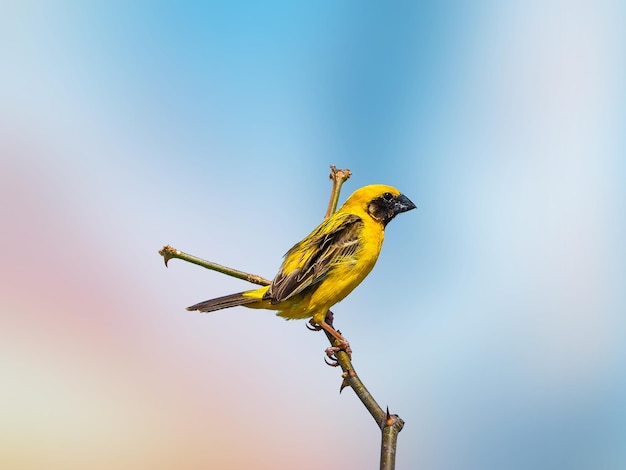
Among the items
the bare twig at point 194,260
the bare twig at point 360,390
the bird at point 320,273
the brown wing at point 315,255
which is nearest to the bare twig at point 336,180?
the bird at point 320,273

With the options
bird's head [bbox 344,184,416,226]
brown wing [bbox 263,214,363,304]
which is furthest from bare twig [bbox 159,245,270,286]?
bird's head [bbox 344,184,416,226]

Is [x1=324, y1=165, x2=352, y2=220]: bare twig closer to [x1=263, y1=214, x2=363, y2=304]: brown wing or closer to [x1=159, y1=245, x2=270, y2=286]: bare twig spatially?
[x1=263, y1=214, x2=363, y2=304]: brown wing

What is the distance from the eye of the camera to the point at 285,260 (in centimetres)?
503

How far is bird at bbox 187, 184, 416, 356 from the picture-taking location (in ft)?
15.5

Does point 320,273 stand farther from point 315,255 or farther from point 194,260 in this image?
point 194,260

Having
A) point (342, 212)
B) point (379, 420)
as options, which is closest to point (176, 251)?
point (379, 420)

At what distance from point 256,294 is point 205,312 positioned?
0.52 meters

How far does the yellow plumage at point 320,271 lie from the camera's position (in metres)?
4.73

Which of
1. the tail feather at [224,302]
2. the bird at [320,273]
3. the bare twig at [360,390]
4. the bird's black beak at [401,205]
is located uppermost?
the bird's black beak at [401,205]

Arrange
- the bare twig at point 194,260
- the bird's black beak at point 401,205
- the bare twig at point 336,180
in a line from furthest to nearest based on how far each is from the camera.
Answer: the bird's black beak at point 401,205 < the bare twig at point 336,180 < the bare twig at point 194,260

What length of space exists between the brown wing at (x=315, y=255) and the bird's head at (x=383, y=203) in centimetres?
26

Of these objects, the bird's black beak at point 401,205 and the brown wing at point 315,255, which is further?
the bird's black beak at point 401,205

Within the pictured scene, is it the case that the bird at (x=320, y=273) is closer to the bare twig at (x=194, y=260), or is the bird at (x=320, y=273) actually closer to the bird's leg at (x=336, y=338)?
the bird's leg at (x=336, y=338)

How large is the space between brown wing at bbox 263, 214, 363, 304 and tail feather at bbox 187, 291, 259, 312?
244mm
